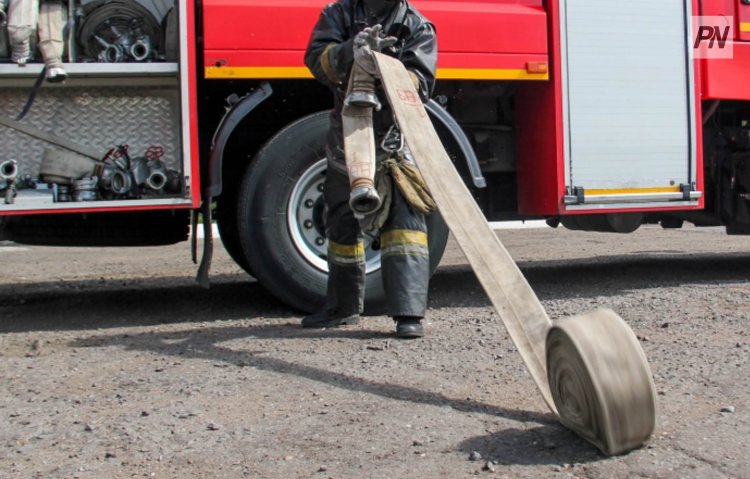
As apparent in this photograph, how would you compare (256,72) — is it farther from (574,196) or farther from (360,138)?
(574,196)

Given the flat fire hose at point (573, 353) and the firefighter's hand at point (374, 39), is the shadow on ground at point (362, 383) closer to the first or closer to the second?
the flat fire hose at point (573, 353)

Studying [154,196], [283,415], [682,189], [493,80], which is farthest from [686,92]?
[283,415]

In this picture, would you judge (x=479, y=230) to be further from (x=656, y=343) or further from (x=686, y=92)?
(x=686, y=92)

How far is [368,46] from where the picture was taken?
12.2 ft

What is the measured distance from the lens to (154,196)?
4.65m

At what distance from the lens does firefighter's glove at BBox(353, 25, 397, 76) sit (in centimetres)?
372

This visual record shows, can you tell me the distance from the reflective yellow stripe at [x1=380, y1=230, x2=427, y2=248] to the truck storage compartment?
48.2 inches

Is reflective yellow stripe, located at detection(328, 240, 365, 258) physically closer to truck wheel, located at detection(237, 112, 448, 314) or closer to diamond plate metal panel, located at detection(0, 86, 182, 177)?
truck wheel, located at detection(237, 112, 448, 314)

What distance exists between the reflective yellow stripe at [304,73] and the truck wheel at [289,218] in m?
0.28

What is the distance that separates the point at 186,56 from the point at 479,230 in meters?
2.17

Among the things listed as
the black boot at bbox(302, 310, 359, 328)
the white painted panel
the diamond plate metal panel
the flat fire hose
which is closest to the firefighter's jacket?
the black boot at bbox(302, 310, 359, 328)

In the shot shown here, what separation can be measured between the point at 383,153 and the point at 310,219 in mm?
890

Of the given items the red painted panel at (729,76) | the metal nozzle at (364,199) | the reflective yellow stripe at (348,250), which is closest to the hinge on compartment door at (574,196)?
the red painted panel at (729,76)

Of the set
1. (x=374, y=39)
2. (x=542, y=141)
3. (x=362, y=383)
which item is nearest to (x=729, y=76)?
(x=542, y=141)
